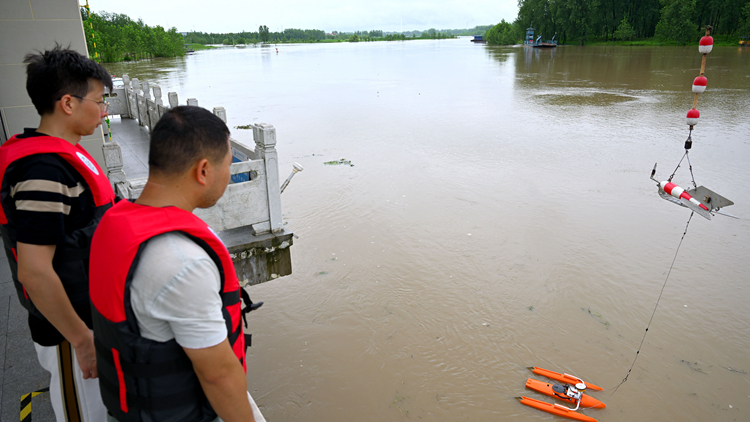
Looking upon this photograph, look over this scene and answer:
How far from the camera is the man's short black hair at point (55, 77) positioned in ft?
5.91

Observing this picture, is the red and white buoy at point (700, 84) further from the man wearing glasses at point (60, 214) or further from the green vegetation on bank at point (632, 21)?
the green vegetation on bank at point (632, 21)

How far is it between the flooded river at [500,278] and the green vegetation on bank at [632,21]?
36971 mm

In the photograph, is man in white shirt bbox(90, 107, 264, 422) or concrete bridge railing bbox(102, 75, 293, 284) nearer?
man in white shirt bbox(90, 107, 264, 422)

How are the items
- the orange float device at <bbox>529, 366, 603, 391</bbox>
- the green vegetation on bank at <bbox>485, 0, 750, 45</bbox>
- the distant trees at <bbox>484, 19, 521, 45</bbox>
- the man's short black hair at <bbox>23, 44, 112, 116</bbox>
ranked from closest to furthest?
the man's short black hair at <bbox>23, 44, 112, 116</bbox> → the orange float device at <bbox>529, 366, 603, 391</bbox> → the green vegetation on bank at <bbox>485, 0, 750, 45</bbox> → the distant trees at <bbox>484, 19, 521, 45</bbox>

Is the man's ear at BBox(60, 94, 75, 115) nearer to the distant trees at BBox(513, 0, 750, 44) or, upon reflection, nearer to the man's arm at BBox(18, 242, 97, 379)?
the man's arm at BBox(18, 242, 97, 379)

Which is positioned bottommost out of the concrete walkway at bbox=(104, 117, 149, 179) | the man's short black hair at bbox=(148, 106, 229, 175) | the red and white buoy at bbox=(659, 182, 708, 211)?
the red and white buoy at bbox=(659, 182, 708, 211)

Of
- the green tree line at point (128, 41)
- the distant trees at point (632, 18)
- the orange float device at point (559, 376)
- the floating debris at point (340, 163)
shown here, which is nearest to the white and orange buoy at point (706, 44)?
the orange float device at point (559, 376)

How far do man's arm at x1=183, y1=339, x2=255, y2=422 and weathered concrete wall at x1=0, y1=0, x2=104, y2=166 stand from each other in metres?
4.63

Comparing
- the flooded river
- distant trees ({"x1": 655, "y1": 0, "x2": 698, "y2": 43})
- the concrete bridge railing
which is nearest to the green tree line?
the flooded river

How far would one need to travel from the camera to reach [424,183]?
8719mm

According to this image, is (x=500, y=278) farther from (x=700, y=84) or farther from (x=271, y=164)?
(x=271, y=164)

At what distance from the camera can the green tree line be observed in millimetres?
44272

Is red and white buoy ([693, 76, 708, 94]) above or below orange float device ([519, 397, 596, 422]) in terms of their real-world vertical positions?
above

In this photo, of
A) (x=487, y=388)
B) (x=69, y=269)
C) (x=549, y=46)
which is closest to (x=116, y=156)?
(x=69, y=269)
